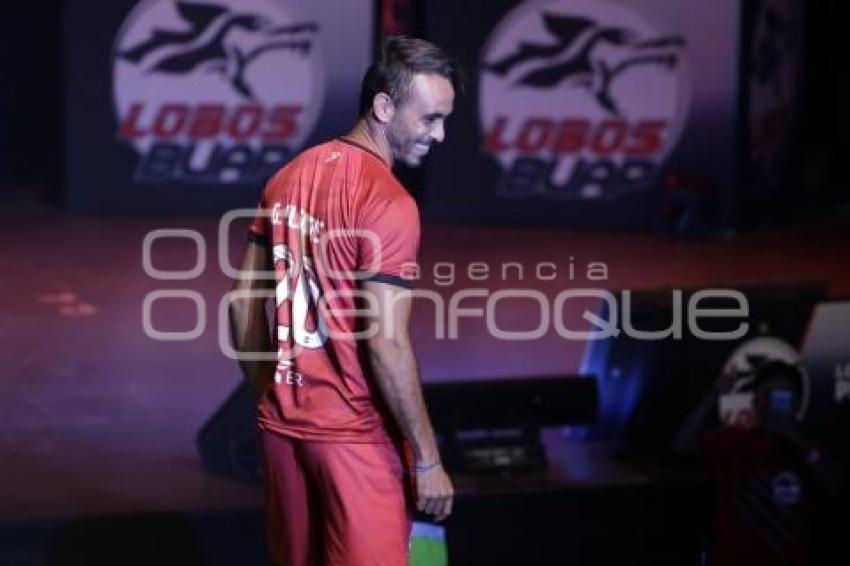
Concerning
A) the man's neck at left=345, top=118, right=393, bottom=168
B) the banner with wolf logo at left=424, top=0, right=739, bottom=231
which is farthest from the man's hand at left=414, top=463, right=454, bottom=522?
the banner with wolf logo at left=424, top=0, right=739, bottom=231

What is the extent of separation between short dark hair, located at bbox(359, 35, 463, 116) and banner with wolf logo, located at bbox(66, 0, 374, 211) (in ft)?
21.7

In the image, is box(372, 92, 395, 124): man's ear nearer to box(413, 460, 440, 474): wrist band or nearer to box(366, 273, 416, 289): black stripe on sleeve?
box(366, 273, 416, 289): black stripe on sleeve

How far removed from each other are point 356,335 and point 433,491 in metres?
0.37

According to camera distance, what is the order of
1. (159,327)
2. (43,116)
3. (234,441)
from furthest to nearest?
(43,116), (159,327), (234,441)

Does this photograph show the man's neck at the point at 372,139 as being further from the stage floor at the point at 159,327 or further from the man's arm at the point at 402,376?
the stage floor at the point at 159,327

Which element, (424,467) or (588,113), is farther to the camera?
(588,113)

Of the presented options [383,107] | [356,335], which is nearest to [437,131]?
[383,107]

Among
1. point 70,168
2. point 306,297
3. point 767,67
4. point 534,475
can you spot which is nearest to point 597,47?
point 767,67

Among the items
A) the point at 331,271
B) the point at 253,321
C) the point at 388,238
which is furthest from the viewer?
the point at 253,321

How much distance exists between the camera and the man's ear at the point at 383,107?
349 cm

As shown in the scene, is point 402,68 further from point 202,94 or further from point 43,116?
point 43,116

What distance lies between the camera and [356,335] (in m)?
3.45

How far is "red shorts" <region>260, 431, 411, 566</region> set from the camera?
350 cm

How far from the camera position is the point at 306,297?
11.6ft
